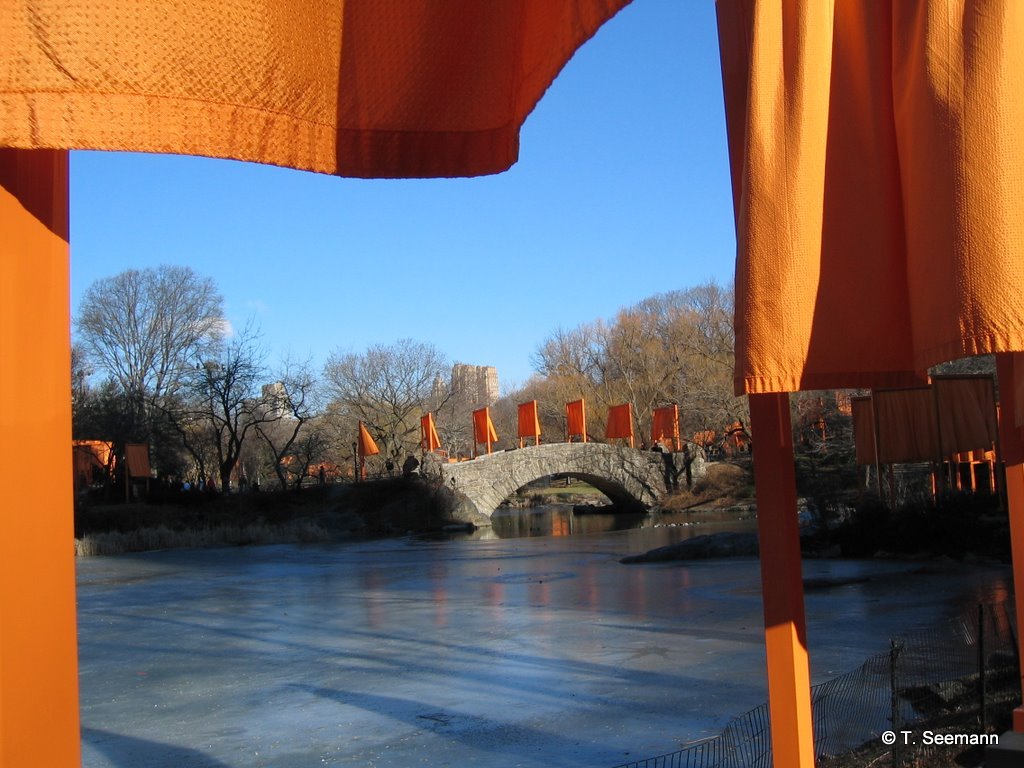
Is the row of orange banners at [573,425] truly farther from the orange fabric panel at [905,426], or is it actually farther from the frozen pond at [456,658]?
the orange fabric panel at [905,426]

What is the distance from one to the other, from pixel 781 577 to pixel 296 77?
4.19ft

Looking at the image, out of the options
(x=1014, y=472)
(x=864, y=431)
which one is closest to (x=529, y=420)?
(x=864, y=431)

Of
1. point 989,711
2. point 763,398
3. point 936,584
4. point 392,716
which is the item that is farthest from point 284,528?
point 763,398

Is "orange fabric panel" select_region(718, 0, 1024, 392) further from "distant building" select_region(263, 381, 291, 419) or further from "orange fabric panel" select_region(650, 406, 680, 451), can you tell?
"orange fabric panel" select_region(650, 406, 680, 451)

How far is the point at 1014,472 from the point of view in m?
2.85

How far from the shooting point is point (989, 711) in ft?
13.8

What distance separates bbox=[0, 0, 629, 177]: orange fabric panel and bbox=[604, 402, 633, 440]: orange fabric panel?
35.8 meters

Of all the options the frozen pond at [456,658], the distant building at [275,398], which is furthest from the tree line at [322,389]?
the frozen pond at [456,658]

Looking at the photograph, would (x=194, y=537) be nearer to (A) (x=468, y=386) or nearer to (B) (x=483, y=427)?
(B) (x=483, y=427)

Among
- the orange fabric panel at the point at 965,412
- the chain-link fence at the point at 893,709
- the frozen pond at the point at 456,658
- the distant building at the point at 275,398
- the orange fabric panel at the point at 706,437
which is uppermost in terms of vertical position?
the distant building at the point at 275,398

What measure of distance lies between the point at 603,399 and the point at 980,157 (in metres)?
48.1

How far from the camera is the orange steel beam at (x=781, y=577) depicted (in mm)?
1888

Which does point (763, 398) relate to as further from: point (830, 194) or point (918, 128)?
point (918, 128)

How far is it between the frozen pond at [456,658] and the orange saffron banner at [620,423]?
912 inches
